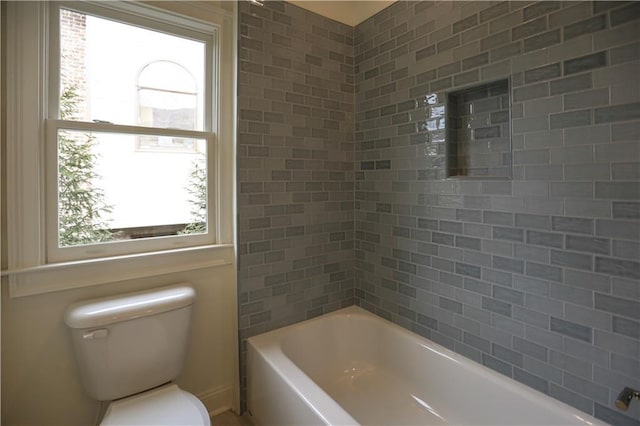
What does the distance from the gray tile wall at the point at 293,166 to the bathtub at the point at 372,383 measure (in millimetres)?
165

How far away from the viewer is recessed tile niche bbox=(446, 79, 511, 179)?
1.52 meters

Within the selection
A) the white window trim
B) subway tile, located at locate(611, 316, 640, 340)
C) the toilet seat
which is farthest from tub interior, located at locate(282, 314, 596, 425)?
the white window trim

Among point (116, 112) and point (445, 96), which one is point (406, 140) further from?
point (116, 112)

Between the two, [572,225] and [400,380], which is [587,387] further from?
[400,380]

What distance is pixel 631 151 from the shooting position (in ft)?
3.54

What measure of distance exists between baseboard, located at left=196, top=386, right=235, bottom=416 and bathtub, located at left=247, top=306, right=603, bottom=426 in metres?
0.15

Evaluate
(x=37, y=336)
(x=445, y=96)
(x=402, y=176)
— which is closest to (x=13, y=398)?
(x=37, y=336)

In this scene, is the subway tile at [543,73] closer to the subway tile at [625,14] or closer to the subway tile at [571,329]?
the subway tile at [625,14]

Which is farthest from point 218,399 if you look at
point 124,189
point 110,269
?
point 124,189

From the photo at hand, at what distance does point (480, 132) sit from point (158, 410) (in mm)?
1988

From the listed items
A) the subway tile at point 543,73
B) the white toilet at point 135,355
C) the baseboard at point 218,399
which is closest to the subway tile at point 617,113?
the subway tile at point 543,73

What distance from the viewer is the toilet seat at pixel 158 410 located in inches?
49.6

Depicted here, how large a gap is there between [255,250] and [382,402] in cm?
112

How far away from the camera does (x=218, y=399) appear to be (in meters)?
1.87
